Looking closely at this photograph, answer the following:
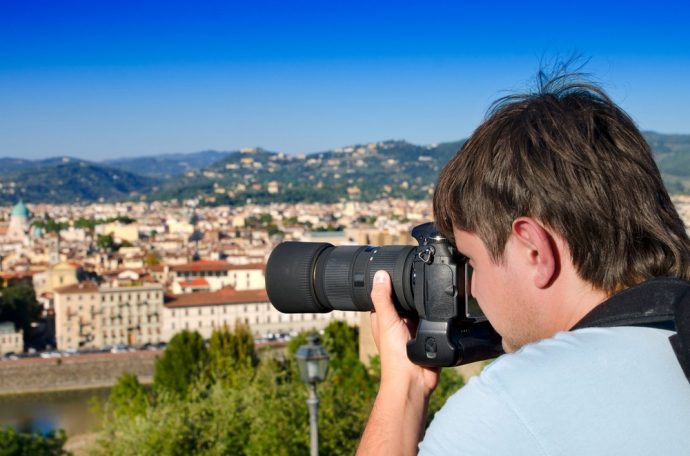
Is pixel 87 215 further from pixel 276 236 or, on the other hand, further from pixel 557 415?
pixel 557 415

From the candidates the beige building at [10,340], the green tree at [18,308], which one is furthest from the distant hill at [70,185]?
the beige building at [10,340]

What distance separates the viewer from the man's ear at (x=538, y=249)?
0.52 meters

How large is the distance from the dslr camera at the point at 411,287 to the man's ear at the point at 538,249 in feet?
0.46

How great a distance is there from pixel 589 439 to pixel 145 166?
457 ft

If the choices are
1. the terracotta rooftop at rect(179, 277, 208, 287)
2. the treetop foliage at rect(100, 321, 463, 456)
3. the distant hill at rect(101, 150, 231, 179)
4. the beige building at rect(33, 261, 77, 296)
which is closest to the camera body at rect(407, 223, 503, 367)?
the treetop foliage at rect(100, 321, 463, 456)

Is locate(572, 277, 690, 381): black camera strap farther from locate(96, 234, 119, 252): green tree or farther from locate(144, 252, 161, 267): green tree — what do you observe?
locate(96, 234, 119, 252): green tree

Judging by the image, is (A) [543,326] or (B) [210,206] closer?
(A) [543,326]

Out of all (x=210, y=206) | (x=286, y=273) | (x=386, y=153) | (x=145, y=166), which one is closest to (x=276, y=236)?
(x=210, y=206)

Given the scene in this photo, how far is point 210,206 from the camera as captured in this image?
2872 inches

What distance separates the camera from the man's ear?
1.70ft

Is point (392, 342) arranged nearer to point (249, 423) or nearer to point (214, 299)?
point (249, 423)

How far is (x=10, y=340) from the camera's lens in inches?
838

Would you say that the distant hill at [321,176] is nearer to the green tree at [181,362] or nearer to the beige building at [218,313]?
the beige building at [218,313]

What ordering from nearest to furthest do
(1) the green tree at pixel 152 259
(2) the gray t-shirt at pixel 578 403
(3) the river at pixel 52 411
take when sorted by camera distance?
(2) the gray t-shirt at pixel 578 403 → (3) the river at pixel 52 411 → (1) the green tree at pixel 152 259
